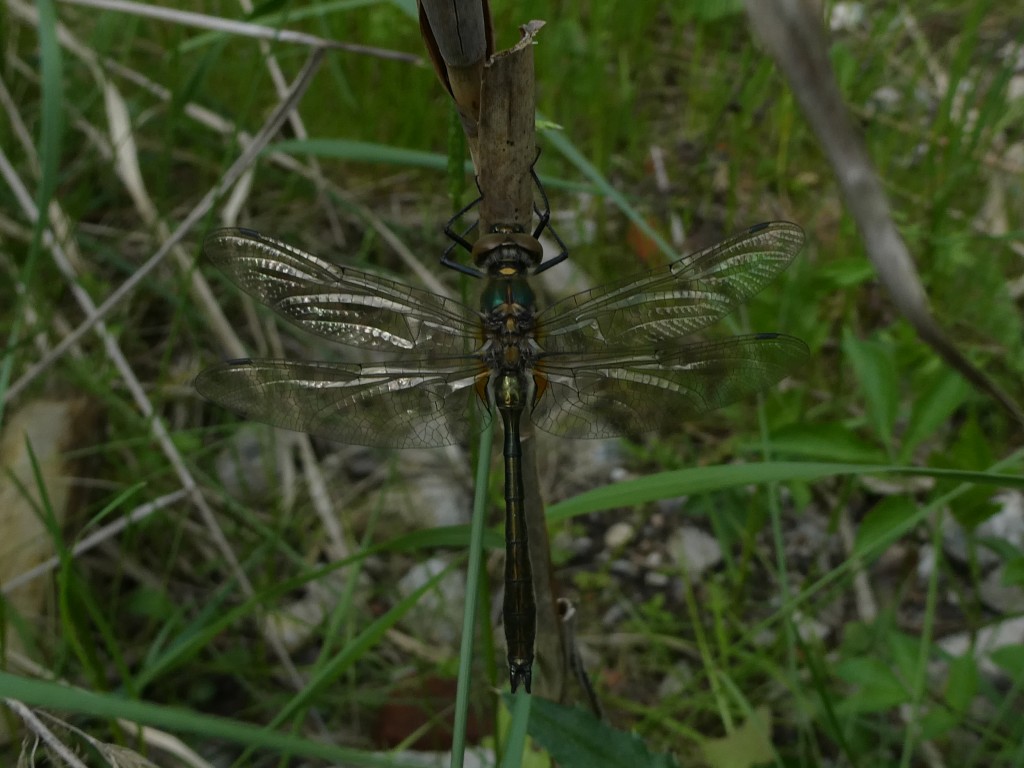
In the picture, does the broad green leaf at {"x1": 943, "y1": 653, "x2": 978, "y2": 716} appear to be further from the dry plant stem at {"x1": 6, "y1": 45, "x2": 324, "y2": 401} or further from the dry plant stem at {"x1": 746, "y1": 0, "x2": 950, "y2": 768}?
the dry plant stem at {"x1": 6, "y1": 45, "x2": 324, "y2": 401}

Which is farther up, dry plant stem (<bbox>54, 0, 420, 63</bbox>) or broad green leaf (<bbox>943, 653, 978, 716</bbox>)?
dry plant stem (<bbox>54, 0, 420, 63</bbox>)

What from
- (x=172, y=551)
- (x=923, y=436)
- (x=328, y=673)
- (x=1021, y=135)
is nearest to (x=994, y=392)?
(x=328, y=673)

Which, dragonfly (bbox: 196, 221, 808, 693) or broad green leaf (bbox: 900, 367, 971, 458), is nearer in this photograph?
dragonfly (bbox: 196, 221, 808, 693)

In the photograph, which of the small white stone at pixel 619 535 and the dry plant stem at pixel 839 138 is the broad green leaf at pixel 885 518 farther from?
the dry plant stem at pixel 839 138

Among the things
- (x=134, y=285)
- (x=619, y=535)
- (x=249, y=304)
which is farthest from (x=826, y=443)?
(x=249, y=304)

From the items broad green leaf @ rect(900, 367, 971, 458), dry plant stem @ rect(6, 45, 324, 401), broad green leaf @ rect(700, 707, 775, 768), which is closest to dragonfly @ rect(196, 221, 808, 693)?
dry plant stem @ rect(6, 45, 324, 401)

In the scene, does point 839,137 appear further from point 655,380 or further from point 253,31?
point 253,31
